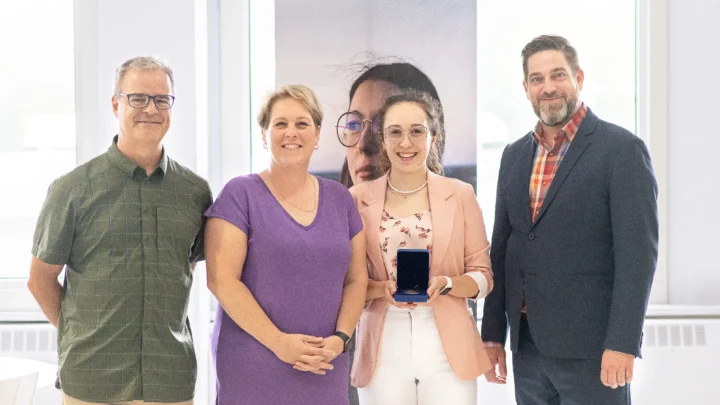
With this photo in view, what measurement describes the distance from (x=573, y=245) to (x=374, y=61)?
1.69 metres

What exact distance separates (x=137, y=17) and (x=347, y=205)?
1740mm

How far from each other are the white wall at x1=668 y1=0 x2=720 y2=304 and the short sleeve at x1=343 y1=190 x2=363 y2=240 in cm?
211

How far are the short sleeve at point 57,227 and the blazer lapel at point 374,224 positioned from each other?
1.03 metres

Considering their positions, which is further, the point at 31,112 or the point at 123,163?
the point at 31,112

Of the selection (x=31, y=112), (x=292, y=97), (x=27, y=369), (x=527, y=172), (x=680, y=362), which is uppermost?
(x=31, y=112)

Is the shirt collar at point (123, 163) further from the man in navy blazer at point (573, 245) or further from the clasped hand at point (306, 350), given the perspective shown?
the man in navy blazer at point (573, 245)

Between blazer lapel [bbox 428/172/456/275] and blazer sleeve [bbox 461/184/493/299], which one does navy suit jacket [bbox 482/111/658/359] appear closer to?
blazer sleeve [bbox 461/184/493/299]

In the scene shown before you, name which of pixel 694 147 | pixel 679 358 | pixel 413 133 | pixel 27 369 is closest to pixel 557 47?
pixel 413 133

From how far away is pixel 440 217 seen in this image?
8.60 feet

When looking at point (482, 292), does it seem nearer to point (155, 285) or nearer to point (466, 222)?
point (466, 222)

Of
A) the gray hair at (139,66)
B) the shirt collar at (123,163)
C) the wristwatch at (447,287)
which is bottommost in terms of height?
the wristwatch at (447,287)

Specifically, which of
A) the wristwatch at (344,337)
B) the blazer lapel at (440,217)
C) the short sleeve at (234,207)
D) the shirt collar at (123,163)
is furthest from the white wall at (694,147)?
the shirt collar at (123,163)

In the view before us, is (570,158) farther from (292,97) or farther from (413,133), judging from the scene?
(292,97)

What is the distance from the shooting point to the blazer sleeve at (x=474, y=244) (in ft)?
8.71
